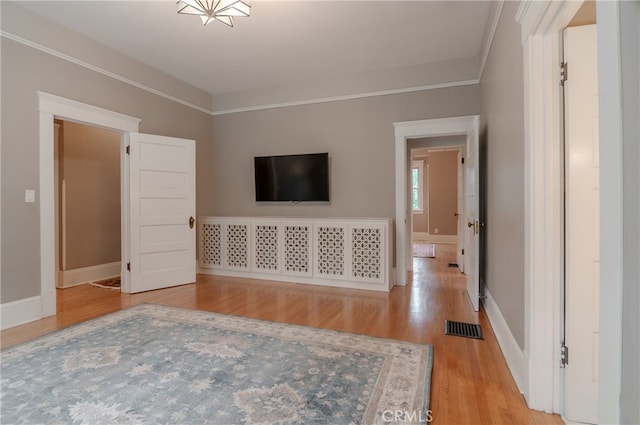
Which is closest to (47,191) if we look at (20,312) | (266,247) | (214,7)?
(20,312)

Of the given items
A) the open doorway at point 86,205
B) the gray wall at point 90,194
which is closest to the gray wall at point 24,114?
the open doorway at point 86,205

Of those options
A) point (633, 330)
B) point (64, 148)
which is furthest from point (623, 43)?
point (64, 148)

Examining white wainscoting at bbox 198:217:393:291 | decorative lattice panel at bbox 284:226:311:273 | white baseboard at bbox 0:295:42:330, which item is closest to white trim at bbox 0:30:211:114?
white wainscoting at bbox 198:217:393:291

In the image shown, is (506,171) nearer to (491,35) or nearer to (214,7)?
(491,35)

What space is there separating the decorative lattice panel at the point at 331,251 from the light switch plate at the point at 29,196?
2912 mm

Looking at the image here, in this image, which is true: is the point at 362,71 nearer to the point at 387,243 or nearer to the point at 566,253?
the point at 387,243

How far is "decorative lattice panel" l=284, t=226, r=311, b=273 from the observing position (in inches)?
163

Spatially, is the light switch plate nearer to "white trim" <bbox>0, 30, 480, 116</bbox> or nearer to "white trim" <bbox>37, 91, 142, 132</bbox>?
"white trim" <bbox>37, 91, 142, 132</bbox>

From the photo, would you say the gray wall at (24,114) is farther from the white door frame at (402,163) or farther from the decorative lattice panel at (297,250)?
the white door frame at (402,163)

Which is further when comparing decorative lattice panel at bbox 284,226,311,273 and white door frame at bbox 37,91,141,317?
decorative lattice panel at bbox 284,226,311,273

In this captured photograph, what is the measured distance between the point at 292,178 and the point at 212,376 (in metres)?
3.06

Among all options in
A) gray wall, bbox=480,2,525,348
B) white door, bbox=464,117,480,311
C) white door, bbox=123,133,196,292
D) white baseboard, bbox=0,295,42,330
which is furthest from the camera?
white door, bbox=123,133,196,292

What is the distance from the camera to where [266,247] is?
14.3 feet

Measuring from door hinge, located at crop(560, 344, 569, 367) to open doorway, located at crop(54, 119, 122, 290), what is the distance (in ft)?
14.8
